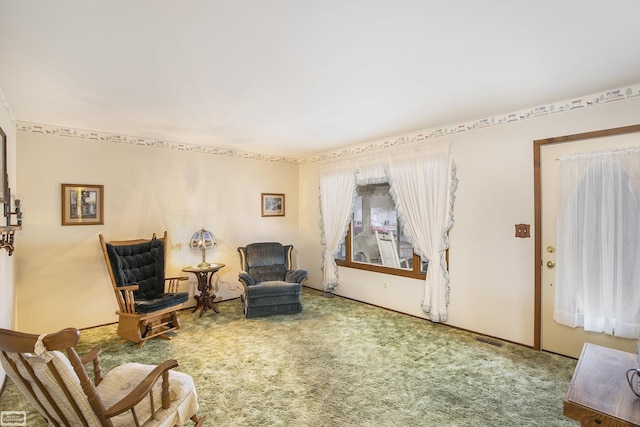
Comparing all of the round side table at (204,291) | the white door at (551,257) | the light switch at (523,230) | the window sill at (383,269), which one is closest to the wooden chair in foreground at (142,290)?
the round side table at (204,291)

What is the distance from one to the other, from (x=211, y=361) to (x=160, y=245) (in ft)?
6.06

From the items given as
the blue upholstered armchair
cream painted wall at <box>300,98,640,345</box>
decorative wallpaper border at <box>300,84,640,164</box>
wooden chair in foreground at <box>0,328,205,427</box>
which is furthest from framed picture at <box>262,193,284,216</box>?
wooden chair in foreground at <box>0,328,205,427</box>

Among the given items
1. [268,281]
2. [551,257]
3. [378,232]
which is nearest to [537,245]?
[551,257]

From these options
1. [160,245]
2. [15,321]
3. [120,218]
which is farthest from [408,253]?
[15,321]

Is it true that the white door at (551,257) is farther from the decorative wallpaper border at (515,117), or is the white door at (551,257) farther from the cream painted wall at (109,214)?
the cream painted wall at (109,214)

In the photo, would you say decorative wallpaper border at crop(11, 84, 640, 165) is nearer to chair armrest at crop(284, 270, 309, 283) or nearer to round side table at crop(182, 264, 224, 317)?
round side table at crop(182, 264, 224, 317)

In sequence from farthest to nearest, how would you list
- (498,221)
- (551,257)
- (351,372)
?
(498,221) < (551,257) < (351,372)

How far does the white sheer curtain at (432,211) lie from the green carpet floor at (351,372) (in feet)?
1.44

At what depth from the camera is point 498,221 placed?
11.4 ft

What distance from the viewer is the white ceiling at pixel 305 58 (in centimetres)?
167

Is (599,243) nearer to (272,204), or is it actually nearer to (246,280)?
(246,280)

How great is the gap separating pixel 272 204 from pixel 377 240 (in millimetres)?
2092

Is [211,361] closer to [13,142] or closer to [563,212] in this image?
[13,142]

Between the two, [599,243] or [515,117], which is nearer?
[599,243]
